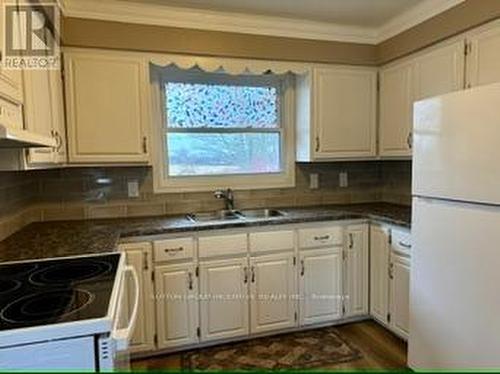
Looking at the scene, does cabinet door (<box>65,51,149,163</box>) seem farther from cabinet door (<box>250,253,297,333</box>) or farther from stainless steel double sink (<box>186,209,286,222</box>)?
cabinet door (<box>250,253,297,333</box>)

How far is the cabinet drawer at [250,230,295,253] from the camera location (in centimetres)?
259

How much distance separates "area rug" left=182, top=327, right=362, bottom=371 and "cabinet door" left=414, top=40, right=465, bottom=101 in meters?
1.83

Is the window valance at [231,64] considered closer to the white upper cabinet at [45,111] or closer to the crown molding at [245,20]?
the crown molding at [245,20]

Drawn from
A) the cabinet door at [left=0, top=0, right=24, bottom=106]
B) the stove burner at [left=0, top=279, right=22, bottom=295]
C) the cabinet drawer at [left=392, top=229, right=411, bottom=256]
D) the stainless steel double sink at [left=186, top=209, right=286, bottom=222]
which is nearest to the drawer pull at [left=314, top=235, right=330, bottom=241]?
the stainless steel double sink at [left=186, top=209, right=286, bottom=222]

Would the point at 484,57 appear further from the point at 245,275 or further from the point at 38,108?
the point at 38,108

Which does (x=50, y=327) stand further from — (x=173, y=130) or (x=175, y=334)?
(x=173, y=130)

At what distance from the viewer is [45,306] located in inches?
49.3

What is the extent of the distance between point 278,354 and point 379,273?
94 centimetres

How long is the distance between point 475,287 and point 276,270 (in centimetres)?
126

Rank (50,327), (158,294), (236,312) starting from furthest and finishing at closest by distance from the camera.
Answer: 1. (236,312)
2. (158,294)
3. (50,327)

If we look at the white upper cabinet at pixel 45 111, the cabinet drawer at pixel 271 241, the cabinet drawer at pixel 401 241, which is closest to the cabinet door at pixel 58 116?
the white upper cabinet at pixel 45 111

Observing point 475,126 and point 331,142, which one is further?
point 331,142

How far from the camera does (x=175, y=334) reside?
2.49 meters

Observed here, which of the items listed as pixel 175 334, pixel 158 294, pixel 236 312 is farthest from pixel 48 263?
pixel 236 312
